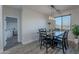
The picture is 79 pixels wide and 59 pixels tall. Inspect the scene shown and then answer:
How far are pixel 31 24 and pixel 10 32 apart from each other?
1275mm

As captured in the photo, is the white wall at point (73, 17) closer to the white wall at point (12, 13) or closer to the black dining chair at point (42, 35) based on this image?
the black dining chair at point (42, 35)

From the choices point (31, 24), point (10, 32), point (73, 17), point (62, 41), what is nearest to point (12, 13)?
point (10, 32)

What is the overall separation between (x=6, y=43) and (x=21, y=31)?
38.4 inches

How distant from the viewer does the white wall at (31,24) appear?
4.96 m

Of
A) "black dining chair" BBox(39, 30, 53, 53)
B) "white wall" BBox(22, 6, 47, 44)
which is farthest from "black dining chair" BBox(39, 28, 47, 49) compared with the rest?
"white wall" BBox(22, 6, 47, 44)

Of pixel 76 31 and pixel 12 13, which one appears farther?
pixel 12 13

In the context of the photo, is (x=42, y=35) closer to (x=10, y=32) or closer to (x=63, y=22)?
(x=63, y=22)

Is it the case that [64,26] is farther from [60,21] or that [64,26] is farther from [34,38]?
[34,38]

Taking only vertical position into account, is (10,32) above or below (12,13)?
below

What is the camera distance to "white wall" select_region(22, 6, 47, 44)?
496 cm

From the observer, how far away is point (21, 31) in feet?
16.0

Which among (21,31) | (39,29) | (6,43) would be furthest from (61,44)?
(6,43)

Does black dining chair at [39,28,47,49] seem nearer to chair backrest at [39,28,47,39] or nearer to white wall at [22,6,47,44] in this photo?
chair backrest at [39,28,47,39]

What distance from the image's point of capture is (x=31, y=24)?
5180 mm
